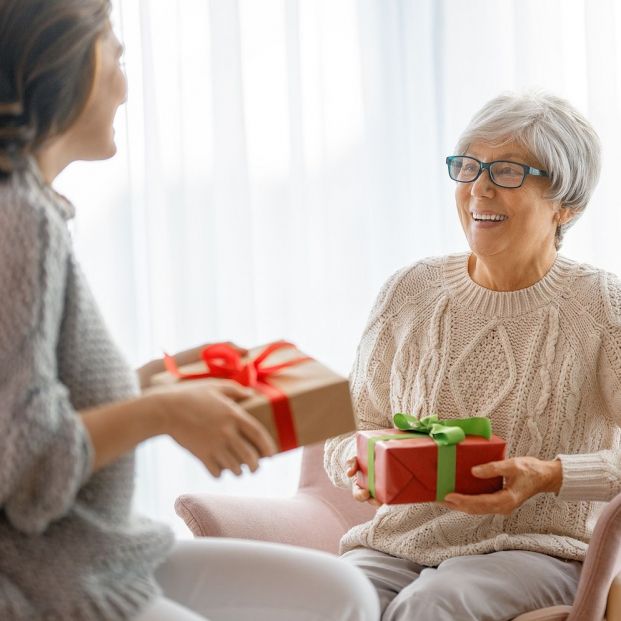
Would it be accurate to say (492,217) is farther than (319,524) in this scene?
No

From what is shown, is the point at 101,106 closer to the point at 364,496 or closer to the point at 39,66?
the point at 39,66

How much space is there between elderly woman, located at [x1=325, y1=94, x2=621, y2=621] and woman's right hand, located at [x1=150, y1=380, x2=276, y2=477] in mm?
626

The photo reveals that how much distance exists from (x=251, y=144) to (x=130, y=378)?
74.7 inches

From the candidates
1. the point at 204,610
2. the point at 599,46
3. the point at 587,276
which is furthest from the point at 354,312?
Result: the point at 204,610

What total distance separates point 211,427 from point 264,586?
0.32 meters

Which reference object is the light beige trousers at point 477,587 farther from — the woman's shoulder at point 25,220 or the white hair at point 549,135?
the woman's shoulder at point 25,220

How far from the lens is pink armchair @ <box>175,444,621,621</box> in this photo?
1.65 meters

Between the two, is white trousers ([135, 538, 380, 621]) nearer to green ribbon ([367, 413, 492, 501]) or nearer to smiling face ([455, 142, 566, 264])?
green ribbon ([367, 413, 492, 501])

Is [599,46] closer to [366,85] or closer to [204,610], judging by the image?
[366,85]

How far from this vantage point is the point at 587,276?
1.92 meters

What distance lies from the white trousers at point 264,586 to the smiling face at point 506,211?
779 millimetres

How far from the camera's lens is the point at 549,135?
1890 millimetres

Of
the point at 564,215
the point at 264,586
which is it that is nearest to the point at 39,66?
the point at 264,586

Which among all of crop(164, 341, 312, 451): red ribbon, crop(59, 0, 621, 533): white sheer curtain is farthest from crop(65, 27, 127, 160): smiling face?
crop(59, 0, 621, 533): white sheer curtain
